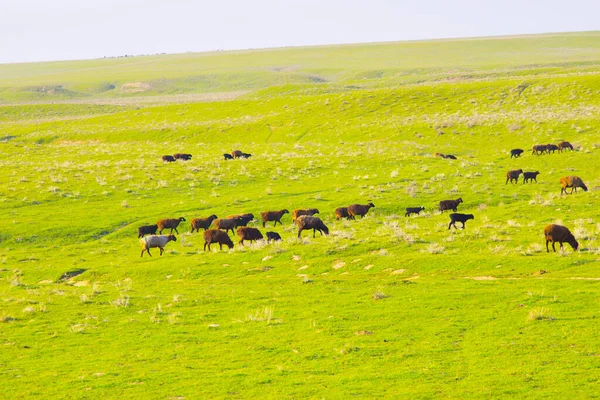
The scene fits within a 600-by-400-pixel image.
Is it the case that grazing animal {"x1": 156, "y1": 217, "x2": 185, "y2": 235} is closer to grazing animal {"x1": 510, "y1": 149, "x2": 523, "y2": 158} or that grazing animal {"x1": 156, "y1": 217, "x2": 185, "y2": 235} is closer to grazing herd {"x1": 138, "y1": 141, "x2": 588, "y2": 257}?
grazing herd {"x1": 138, "y1": 141, "x2": 588, "y2": 257}

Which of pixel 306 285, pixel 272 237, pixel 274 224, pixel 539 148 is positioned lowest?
pixel 274 224

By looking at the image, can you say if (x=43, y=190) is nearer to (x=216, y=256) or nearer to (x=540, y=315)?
(x=216, y=256)

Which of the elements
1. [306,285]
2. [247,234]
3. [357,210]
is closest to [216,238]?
[247,234]

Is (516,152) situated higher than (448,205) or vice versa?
(516,152)

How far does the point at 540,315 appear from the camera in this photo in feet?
54.4

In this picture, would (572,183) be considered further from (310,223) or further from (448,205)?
(310,223)

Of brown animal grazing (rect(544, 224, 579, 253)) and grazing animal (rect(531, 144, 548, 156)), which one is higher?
brown animal grazing (rect(544, 224, 579, 253))

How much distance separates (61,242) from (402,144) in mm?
45022

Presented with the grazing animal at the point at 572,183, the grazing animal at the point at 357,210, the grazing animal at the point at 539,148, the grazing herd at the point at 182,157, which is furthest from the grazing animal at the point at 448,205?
the grazing herd at the point at 182,157

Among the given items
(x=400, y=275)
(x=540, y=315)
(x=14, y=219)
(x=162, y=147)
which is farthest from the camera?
(x=162, y=147)

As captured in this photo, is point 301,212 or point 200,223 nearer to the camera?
point 200,223

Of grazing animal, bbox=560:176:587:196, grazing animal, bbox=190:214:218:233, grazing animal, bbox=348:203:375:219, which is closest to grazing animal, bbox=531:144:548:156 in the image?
grazing animal, bbox=560:176:587:196

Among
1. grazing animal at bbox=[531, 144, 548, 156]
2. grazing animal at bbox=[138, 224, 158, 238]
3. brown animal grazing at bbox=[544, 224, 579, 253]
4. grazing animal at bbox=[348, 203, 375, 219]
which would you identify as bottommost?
grazing animal at bbox=[138, 224, 158, 238]

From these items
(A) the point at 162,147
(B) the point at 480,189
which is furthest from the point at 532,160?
(A) the point at 162,147
